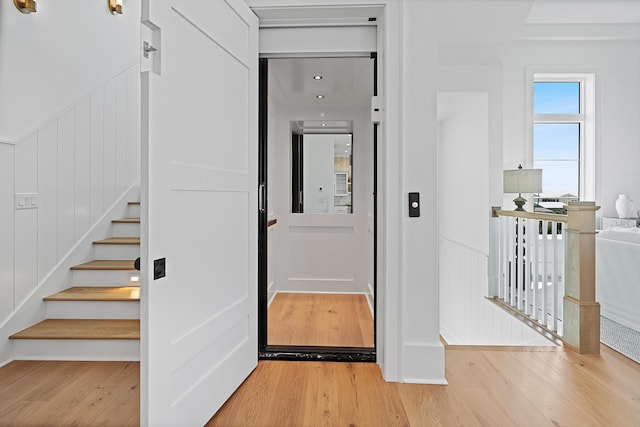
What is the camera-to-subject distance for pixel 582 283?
260 cm

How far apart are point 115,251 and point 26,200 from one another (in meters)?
0.78

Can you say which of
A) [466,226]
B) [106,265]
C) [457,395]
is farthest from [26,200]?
[466,226]

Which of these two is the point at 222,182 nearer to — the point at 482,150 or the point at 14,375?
the point at 14,375

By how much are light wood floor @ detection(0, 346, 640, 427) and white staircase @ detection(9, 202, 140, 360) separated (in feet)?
0.26

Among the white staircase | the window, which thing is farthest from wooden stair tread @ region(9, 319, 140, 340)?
the window

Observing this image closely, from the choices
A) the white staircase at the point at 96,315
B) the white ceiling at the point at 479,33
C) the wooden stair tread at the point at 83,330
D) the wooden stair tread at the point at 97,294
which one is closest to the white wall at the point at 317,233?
the white ceiling at the point at 479,33

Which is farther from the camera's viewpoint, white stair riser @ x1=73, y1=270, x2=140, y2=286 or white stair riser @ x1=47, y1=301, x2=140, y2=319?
white stair riser @ x1=73, y1=270, x2=140, y2=286

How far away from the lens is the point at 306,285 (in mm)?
4430

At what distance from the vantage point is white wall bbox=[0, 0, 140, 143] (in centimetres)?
246

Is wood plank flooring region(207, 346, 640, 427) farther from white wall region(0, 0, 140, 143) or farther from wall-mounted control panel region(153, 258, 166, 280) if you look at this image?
white wall region(0, 0, 140, 143)

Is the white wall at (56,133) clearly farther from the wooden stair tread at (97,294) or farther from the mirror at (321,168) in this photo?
the mirror at (321,168)

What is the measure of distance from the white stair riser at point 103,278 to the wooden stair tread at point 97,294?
0.03 metres

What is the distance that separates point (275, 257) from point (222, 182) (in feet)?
8.55

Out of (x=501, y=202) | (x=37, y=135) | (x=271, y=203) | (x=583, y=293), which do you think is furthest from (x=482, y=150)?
(x=37, y=135)
